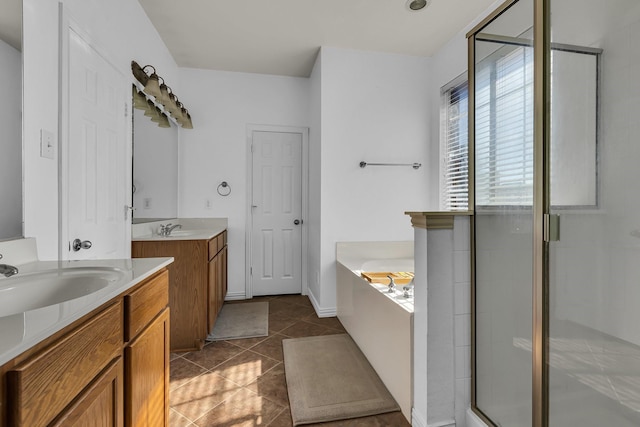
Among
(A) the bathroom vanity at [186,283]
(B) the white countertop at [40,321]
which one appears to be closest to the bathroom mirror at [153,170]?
(A) the bathroom vanity at [186,283]

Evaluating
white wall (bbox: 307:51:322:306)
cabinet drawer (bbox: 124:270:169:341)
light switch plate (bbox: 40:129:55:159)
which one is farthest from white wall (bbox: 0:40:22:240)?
white wall (bbox: 307:51:322:306)

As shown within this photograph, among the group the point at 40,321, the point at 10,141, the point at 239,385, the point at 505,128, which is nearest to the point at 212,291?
the point at 239,385

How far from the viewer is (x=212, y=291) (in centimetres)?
255

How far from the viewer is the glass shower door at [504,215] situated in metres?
1.14

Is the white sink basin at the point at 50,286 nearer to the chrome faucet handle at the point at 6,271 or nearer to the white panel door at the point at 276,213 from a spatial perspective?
the chrome faucet handle at the point at 6,271

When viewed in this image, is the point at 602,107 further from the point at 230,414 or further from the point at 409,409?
the point at 230,414

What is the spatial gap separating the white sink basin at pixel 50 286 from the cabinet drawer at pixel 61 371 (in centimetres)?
17

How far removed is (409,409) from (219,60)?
3440mm

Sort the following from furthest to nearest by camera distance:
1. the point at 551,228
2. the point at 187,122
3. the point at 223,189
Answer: the point at 223,189 → the point at 187,122 → the point at 551,228

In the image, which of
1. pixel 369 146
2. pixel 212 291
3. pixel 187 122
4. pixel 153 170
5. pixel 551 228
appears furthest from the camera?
pixel 187 122

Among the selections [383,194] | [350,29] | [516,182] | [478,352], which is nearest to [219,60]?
[350,29]

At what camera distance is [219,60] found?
3.28 metres

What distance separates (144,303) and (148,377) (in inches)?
10.4

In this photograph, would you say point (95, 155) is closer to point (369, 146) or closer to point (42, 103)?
point (42, 103)
